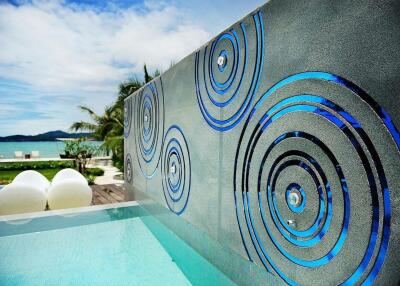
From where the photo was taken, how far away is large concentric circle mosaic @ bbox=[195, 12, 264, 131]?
2.10m

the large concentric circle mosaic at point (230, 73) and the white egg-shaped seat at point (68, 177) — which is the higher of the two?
the large concentric circle mosaic at point (230, 73)

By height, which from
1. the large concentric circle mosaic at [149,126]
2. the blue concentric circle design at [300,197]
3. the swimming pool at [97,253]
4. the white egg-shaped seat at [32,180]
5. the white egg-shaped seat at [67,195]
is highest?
the large concentric circle mosaic at [149,126]

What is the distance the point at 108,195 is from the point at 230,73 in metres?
5.84

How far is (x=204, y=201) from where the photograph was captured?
287 centimetres

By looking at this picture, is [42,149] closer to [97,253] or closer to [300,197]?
[97,253]

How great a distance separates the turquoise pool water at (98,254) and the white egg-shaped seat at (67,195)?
2.26 ft

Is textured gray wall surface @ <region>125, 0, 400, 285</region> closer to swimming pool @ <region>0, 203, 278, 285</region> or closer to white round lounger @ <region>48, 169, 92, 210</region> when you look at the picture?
swimming pool @ <region>0, 203, 278, 285</region>

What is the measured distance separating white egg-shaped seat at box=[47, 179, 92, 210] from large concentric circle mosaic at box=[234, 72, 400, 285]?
12.7 feet

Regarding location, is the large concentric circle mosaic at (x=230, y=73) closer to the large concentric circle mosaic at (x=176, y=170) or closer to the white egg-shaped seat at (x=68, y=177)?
the large concentric circle mosaic at (x=176, y=170)

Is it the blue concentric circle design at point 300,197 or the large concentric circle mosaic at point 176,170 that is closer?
the blue concentric circle design at point 300,197

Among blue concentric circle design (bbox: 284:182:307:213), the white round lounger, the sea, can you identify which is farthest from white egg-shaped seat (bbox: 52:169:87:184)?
the sea

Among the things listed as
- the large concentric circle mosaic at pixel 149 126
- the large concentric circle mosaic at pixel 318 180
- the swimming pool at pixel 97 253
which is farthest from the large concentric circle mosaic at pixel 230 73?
the swimming pool at pixel 97 253

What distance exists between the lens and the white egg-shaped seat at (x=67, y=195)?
491 cm

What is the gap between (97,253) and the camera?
11.0 ft
